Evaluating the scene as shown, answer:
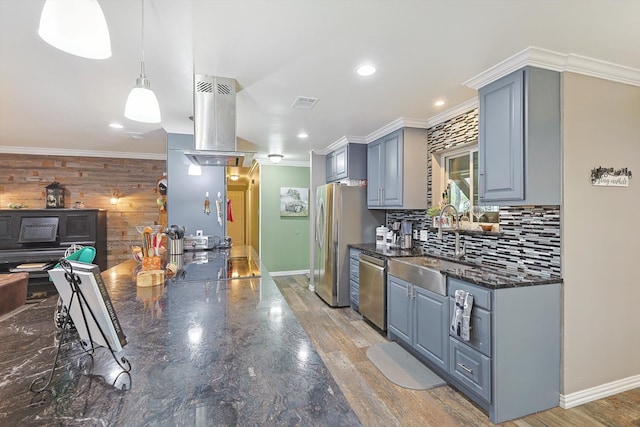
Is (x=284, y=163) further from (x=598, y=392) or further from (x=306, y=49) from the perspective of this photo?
(x=598, y=392)

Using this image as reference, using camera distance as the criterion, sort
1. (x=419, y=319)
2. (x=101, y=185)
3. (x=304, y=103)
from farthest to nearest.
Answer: (x=101, y=185), (x=304, y=103), (x=419, y=319)

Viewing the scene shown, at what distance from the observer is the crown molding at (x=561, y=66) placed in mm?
1942

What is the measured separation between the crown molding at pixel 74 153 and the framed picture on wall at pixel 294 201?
92.1 inches

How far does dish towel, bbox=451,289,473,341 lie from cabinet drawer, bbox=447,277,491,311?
0.10 ft

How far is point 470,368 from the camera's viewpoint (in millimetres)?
2096

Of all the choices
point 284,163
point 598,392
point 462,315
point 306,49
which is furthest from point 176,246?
point 598,392

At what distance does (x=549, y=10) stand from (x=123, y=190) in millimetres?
6060

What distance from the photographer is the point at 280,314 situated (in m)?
1.37

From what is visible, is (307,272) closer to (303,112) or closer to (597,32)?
(303,112)

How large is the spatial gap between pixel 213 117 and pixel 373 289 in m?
2.42

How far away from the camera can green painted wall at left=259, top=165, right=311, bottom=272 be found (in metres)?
6.07

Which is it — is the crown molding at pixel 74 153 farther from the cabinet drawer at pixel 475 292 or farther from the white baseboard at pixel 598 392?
the white baseboard at pixel 598 392

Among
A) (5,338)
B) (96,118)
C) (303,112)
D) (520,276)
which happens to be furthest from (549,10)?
(96,118)

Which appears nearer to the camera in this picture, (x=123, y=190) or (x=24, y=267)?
(x=24, y=267)
